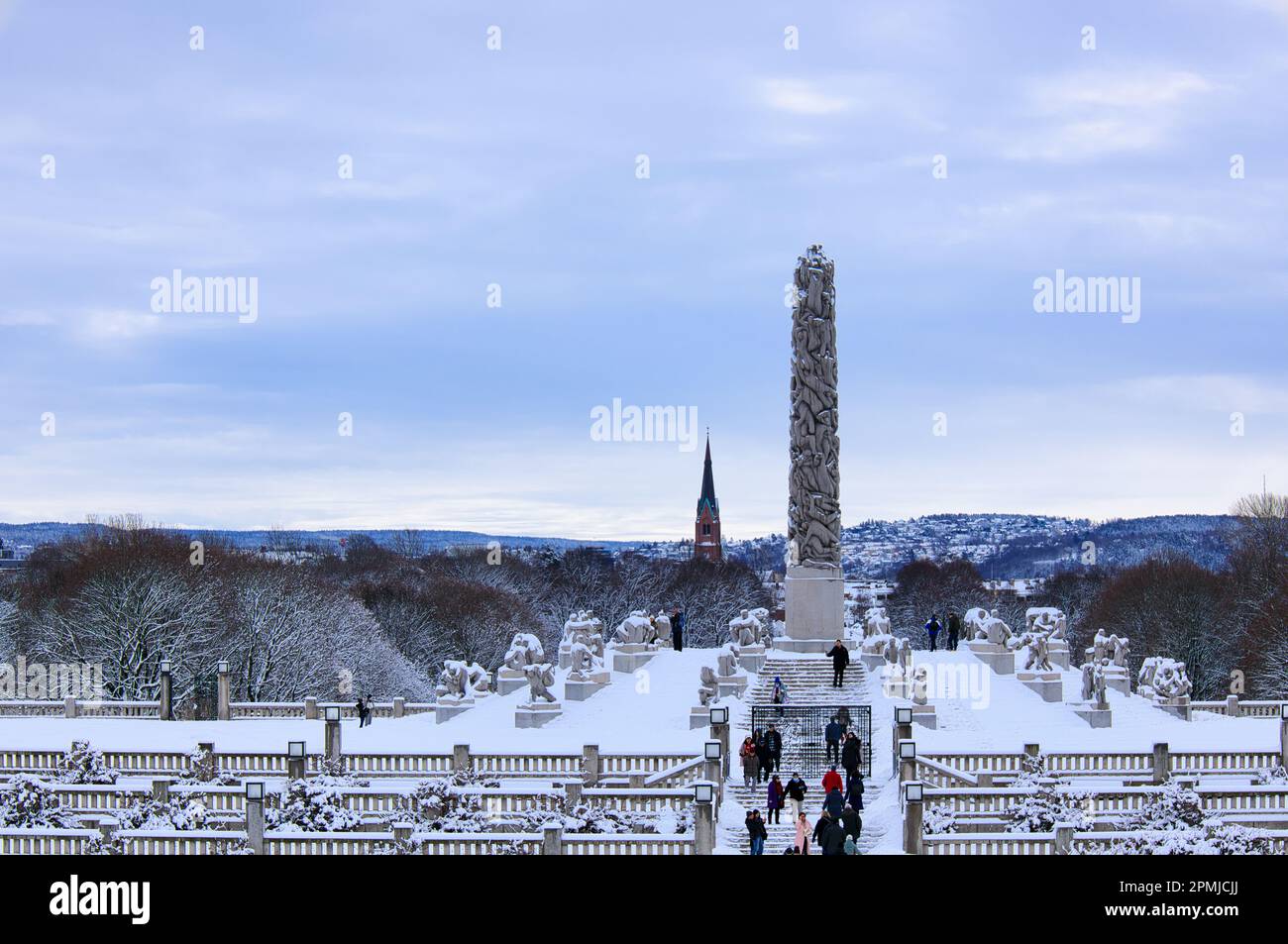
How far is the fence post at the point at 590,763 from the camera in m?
26.9

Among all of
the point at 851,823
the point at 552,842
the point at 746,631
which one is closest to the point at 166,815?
the point at 552,842

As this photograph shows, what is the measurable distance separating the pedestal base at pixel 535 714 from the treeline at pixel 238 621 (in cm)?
1402

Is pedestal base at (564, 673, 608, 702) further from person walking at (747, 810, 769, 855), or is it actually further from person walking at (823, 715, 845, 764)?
person walking at (747, 810, 769, 855)

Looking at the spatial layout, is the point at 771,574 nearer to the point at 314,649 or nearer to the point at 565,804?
the point at 314,649

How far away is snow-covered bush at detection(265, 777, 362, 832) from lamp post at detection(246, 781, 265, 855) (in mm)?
1251

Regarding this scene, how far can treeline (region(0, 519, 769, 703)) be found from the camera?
2210 inches

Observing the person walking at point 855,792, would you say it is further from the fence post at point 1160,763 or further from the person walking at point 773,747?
the fence post at point 1160,763

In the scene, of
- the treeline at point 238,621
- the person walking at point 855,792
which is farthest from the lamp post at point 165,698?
the person walking at point 855,792

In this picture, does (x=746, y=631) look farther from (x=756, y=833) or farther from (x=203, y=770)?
(x=756, y=833)

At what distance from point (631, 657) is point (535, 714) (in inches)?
411

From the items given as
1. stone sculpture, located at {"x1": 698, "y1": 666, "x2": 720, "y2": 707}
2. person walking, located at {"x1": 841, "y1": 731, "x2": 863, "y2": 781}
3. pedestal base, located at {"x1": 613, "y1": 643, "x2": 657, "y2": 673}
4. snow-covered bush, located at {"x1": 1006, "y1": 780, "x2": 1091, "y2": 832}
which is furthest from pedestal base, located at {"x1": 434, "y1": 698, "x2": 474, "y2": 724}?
snow-covered bush, located at {"x1": 1006, "y1": 780, "x2": 1091, "y2": 832}
